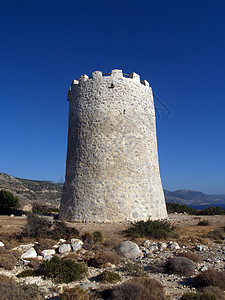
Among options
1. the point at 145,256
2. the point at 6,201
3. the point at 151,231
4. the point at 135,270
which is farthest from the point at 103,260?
the point at 6,201

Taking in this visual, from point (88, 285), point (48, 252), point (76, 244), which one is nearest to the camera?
point (88, 285)

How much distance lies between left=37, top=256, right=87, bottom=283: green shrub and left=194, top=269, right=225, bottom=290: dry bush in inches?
109

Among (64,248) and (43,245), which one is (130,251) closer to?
(64,248)

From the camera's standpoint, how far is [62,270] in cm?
596

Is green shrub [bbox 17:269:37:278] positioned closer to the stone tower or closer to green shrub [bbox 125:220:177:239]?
green shrub [bbox 125:220:177:239]

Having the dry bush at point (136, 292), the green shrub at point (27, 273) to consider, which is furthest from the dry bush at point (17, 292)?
the dry bush at point (136, 292)

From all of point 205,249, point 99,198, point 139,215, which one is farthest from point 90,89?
point 205,249

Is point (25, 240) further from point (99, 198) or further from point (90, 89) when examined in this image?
point (90, 89)

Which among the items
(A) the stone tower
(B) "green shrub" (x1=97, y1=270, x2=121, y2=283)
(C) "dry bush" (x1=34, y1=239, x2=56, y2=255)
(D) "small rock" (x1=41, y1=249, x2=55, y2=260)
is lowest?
(B) "green shrub" (x1=97, y1=270, x2=121, y2=283)

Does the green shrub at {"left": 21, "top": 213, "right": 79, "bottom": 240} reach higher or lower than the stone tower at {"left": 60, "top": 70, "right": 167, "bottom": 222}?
lower

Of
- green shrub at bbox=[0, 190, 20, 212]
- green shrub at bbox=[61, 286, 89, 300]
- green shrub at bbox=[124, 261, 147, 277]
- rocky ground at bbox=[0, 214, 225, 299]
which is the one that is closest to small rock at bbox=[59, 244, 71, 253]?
rocky ground at bbox=[0, 214, 225, 299]

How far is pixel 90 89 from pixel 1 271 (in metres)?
11.3

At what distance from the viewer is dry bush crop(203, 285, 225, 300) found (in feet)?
15.1

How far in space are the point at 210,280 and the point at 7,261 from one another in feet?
17.0
